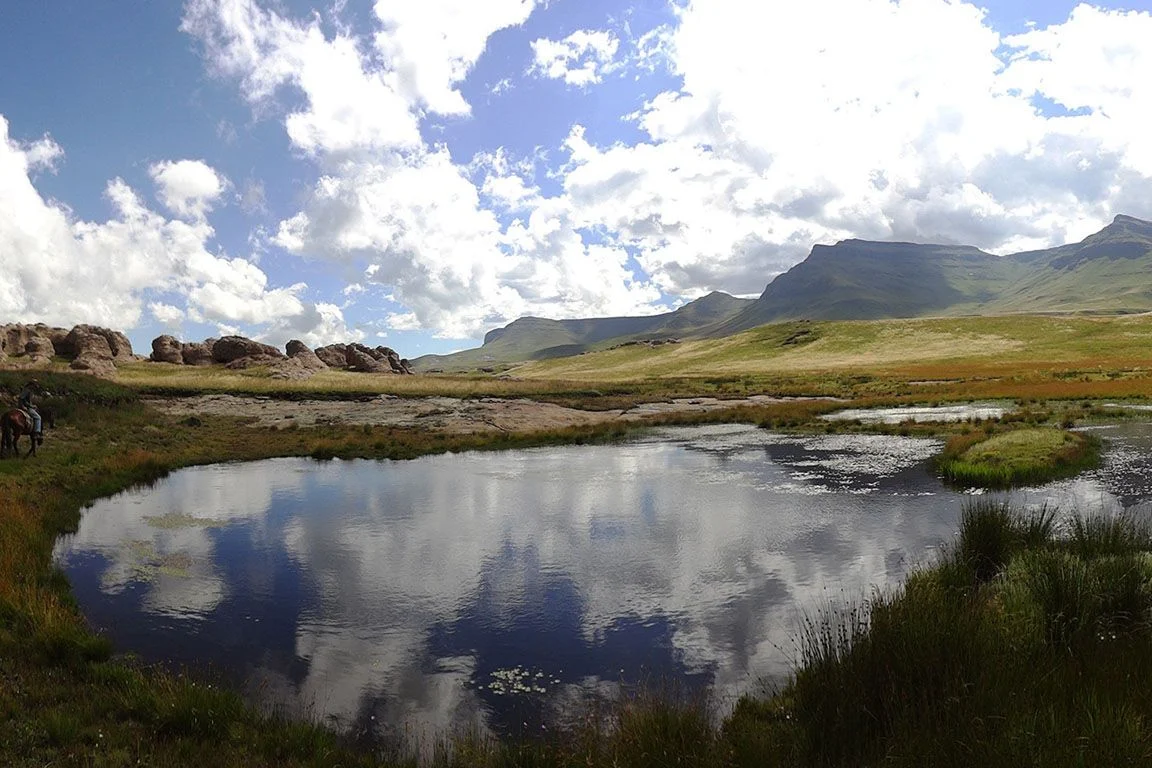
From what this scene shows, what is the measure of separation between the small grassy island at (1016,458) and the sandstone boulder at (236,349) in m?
125

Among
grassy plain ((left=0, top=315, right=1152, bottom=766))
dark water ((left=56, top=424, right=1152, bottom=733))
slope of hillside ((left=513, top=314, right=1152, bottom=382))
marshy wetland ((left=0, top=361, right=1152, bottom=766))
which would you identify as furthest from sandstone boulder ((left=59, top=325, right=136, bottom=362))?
grassy plain ((left=0, top=315, right=1152, bottom=766))

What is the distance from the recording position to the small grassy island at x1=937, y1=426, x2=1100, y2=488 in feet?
82.7

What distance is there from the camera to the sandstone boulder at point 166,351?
130 meters

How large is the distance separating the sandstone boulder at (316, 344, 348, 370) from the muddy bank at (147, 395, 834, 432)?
74.7 metres

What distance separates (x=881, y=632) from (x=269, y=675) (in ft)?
32.3

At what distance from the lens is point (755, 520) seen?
2125 cm

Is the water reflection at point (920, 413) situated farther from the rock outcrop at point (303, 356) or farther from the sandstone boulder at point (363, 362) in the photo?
the sandstone boulder at point (363, 362)

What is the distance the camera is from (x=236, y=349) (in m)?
129

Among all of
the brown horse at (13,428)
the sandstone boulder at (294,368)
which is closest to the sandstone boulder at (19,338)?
the sandstone boulder at (294,368)

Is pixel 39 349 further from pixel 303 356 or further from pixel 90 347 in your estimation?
pixel 303 356

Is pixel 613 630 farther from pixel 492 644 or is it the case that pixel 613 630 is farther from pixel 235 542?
pixel 235 542

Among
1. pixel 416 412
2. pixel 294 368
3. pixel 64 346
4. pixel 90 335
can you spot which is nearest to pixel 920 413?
pixel 416 412

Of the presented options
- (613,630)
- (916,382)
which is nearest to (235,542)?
(613,630)

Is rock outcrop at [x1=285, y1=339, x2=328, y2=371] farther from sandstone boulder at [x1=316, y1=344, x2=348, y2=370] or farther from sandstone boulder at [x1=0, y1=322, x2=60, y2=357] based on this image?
sandstone boulder at [x1=0, y1=322, x2=60, y2=357]
